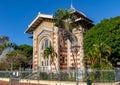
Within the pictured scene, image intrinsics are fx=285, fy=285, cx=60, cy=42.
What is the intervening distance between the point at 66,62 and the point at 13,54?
70.9ft

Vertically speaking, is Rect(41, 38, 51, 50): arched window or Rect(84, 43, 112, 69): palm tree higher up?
Rect(41, 38, 51, 50): arched window

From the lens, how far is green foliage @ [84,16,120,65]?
4500 cm

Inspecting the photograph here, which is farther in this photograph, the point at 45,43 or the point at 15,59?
the point at 15,59

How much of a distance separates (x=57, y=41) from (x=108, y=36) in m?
11.4

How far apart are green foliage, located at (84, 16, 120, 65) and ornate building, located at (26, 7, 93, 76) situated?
381cm

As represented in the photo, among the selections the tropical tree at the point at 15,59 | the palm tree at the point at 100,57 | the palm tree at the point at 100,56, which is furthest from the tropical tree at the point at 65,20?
the tropical tree at the point at 15,59

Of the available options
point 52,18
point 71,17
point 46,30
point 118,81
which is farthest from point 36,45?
point 118,81

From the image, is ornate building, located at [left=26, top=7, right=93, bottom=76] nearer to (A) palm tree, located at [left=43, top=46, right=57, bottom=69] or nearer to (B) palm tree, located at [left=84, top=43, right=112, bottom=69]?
(A) palm tree, located at [left=43, top=46, right=57, bottom=69]

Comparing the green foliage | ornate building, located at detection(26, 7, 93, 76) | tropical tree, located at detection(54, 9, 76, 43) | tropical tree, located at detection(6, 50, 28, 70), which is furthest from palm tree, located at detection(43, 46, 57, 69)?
tropical tree, located at detection(6, 50, 28, 70)

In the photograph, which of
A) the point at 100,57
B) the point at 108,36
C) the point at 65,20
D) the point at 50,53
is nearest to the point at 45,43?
the point at 50,53

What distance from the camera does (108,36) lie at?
151 feet

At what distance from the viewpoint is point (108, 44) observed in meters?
45.4

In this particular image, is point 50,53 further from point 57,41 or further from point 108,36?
point 108,36

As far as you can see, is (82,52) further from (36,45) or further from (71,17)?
(36,45)
